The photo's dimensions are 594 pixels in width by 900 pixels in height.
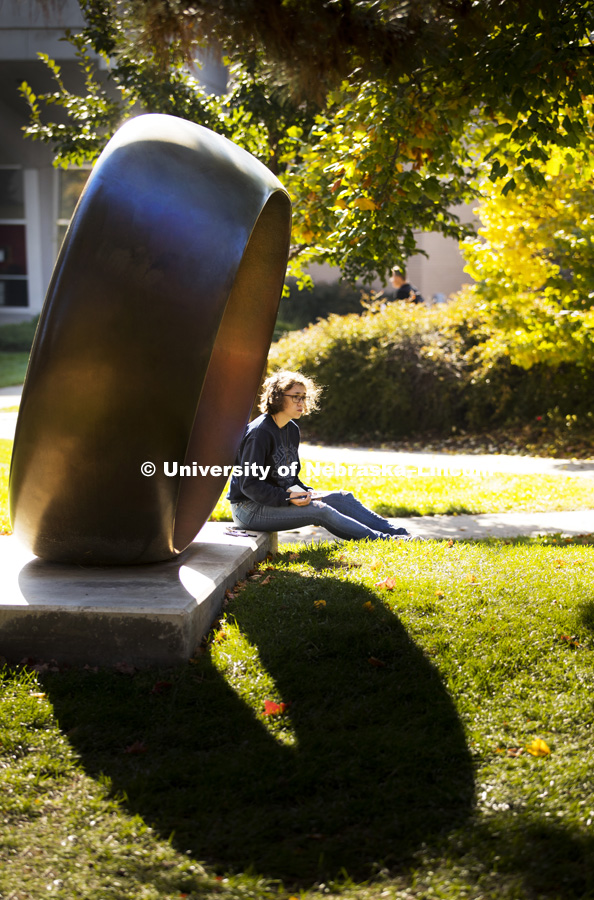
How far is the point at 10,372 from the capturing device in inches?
798

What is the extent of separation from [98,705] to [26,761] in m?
0.42

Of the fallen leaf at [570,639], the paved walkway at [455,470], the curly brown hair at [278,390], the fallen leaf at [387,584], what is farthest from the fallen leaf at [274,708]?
the paved walkway at [455,470]

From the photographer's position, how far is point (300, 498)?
5.68 metres

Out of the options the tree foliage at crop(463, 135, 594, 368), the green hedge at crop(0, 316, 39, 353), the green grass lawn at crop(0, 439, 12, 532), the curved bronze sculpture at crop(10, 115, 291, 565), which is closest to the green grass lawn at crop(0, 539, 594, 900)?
the curved bronze sculpture at crop(10, 115, 291, 565)

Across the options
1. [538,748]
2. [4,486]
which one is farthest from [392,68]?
[4,486]

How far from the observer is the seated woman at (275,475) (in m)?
5.64

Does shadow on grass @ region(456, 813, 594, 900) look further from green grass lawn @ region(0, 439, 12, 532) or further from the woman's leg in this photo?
green grass lawn @ region(0, 439, 12, 532)

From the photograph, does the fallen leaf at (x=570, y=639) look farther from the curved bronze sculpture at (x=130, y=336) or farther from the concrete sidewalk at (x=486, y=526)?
the concrete sidewalk at (x=486, y=526)

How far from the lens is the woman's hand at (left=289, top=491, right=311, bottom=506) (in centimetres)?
568

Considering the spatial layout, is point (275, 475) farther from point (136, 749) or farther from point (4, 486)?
point (4, 486)

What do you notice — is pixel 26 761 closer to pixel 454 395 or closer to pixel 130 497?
pixel 130 497

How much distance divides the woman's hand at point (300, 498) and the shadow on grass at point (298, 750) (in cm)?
140

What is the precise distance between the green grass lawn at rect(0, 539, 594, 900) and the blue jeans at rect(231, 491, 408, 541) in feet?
3.30

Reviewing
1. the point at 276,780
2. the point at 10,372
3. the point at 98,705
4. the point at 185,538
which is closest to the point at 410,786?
the point at 276,780
